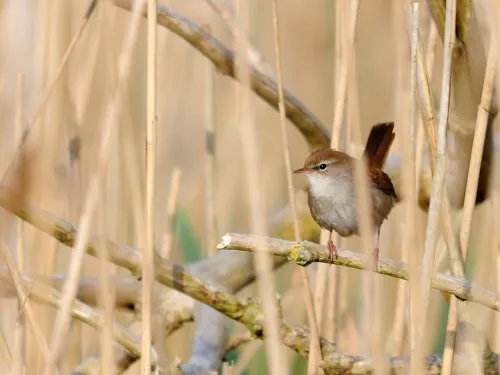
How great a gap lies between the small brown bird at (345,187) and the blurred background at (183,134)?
9 centimetres

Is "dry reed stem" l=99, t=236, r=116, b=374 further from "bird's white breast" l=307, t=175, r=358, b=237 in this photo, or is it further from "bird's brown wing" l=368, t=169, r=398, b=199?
"bird's brown wing" l=368, t=169, r=398, b=199

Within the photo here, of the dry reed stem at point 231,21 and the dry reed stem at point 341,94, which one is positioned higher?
the dry reed stem at point 231,21

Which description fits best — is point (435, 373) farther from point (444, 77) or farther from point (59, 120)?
point (59, 120)

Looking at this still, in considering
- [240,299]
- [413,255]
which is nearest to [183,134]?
[240,299]

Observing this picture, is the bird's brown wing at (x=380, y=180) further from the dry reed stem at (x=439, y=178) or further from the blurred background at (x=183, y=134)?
the dry reed stem at (x=439, y=178)

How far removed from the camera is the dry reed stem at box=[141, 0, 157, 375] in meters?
1.39

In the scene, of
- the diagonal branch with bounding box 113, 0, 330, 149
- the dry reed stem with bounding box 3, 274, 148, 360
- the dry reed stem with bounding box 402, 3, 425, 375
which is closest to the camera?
the dry reed stem with bounding box 402, 3, 425, 375

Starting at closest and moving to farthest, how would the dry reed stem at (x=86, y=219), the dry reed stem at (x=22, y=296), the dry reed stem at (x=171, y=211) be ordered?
the dry reed stem at (x=86, y=219) < the dry reed stem at (x=22, y=296) < the dry reed stem at (x=171, y=211)

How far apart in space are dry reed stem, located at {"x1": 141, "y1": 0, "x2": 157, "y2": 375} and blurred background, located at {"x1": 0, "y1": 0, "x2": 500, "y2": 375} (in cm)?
9

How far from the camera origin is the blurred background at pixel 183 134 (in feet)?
5.89

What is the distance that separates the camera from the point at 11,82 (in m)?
2.37

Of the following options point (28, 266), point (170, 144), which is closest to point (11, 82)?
point (28, 266)

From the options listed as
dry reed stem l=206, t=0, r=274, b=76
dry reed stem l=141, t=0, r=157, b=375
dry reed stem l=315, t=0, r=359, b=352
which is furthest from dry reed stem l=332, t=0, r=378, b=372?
dry reed stem l=141, t=0, r=157, b=375

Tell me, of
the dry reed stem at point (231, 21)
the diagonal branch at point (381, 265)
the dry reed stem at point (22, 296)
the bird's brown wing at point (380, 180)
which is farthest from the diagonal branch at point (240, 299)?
the dry reed stem at point (231, 21)
